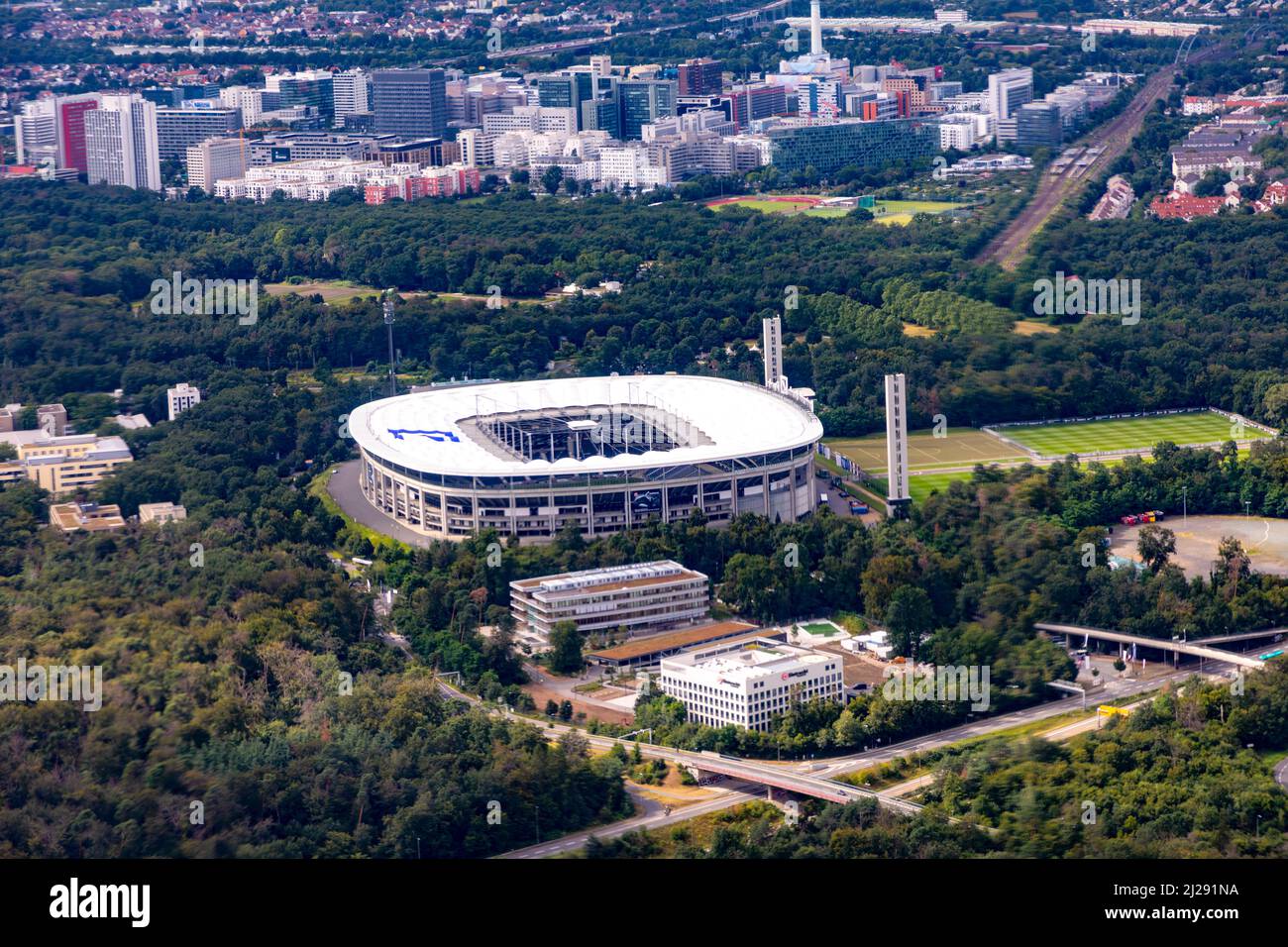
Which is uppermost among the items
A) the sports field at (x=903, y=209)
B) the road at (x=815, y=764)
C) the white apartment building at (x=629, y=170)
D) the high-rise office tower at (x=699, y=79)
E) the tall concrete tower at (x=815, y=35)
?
the tall concrete tower at (x=815, y=35)

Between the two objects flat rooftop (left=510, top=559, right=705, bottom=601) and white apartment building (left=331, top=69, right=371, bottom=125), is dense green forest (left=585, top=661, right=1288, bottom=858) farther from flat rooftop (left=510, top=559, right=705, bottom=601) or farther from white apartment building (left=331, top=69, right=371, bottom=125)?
white apartment building (left=331, top=69, right=371, bottom=125)

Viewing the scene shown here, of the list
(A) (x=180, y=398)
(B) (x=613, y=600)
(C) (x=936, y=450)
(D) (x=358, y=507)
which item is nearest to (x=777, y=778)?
(B) (x=613, y=600)

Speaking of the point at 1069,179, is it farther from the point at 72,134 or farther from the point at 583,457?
the point at 583,457

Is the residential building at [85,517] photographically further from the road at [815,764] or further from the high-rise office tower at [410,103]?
the high-rise office tower at [410,103]

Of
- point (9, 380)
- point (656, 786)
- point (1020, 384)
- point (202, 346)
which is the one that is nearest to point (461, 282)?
point (202, 346)

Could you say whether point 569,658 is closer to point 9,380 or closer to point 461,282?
point 9,380

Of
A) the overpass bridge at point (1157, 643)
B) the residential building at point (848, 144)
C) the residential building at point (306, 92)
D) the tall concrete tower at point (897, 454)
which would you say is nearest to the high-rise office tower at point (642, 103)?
the residential building at point (848, 144)

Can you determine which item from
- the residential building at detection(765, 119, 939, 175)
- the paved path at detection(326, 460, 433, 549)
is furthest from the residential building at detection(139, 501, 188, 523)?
the residential building at detection(765, 119, 939, 175)
